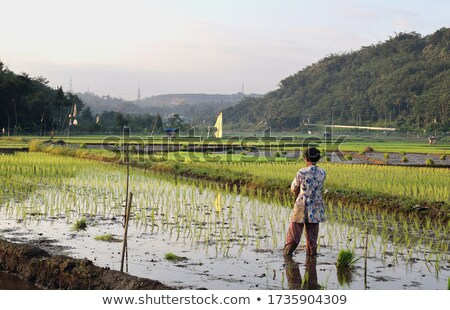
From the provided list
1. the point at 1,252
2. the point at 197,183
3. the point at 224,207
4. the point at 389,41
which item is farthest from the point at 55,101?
the point at 389,41

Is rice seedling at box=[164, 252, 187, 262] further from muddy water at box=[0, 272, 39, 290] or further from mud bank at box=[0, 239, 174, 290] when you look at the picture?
muddy water at box=[0, 272, 39, 290]

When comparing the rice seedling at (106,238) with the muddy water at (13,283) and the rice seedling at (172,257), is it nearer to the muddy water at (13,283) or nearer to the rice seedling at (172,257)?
the rice seedling at (172,257)

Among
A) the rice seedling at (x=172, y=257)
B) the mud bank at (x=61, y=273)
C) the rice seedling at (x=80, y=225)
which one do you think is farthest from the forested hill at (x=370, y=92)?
the mud bank at (x=61, y=273)

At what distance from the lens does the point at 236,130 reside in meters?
88.9

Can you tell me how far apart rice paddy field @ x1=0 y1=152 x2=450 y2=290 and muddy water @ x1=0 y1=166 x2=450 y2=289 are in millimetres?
12

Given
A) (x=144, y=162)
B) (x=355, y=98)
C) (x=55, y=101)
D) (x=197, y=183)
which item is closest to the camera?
(x=197, y=183)

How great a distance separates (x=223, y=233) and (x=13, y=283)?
290cm

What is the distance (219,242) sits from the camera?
698 cm

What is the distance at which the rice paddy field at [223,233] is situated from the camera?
5.52 meters

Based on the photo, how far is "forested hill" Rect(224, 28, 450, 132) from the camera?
2432 inches

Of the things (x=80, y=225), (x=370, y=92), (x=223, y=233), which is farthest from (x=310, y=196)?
(x=370, y=92)

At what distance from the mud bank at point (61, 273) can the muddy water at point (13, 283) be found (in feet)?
0.18

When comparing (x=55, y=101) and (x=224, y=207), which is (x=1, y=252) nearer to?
(x=224, y=207)

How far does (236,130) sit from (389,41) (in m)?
23.5
